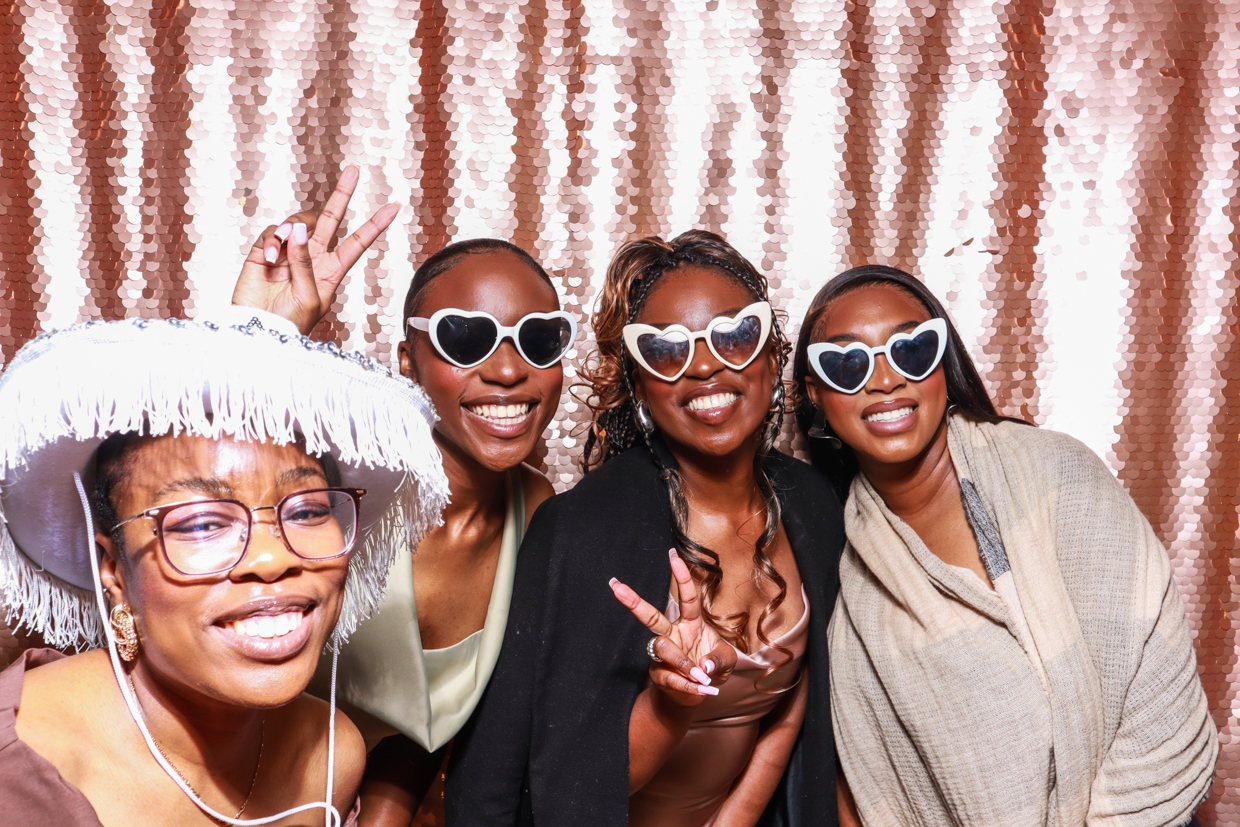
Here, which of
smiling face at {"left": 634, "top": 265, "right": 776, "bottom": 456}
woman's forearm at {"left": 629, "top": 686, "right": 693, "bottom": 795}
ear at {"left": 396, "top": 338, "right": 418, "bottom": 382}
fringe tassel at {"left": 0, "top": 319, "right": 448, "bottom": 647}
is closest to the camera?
fringe tassel at {"left": 0, "top": 319, "right": 448, "bottom": 647}

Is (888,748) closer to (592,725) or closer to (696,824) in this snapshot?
(696,824)

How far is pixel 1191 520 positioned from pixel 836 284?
1110mm

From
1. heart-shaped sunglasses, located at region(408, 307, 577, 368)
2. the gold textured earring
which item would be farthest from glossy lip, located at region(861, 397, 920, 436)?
the gold textured earring

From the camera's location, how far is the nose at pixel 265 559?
3.30ft

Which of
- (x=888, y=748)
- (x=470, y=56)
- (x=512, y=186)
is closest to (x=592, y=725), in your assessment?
(x=888, y=748)

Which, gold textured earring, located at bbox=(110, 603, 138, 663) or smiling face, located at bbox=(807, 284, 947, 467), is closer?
gold textured earring, located at bbox=(110, 603, 138, 663)

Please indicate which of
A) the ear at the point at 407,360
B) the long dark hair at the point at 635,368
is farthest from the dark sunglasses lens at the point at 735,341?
the ear at the point at 407,360

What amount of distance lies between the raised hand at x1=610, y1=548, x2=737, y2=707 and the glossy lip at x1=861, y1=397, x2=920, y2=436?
51cm

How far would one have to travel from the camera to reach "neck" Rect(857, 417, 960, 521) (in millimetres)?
1772

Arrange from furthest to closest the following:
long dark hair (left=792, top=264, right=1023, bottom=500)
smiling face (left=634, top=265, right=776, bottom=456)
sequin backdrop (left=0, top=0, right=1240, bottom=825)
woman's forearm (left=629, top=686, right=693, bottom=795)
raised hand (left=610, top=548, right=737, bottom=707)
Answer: sequin backdrop (left=0, top=0, right=1240, bottom=825) < long dark hair (left=792, top=264, right=1023, bottom=500) < smiling face (left=634, top=265, right=776, bottom=456) < woman's forearm (left=629, top=686, right=693, bottom=795) < raised hand (left=610, top=548, right=737, bottom=707)

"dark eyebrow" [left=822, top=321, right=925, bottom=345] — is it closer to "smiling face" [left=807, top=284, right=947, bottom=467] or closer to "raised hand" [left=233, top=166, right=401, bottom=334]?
"smiling face" [left=807, top=284, right=947, bottom=467]

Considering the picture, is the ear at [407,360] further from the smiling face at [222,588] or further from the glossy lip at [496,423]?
the smiling face at [222,588]

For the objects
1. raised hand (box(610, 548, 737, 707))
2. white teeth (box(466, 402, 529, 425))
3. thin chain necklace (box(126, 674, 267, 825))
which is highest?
white teeth (box(466, 402, 529, 425))

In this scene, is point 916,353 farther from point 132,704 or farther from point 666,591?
point 132,704
